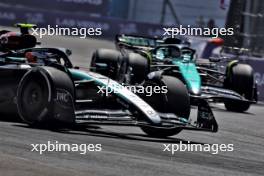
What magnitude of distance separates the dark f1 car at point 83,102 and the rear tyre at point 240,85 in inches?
249

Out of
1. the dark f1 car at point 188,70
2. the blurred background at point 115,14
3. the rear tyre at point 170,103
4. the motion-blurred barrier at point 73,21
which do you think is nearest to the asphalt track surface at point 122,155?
the rear tyre at point 170,103

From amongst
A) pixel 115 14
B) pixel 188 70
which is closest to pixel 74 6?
pixel 115 14

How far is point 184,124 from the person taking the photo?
10758 mm

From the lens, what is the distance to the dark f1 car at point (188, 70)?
16.4 metres

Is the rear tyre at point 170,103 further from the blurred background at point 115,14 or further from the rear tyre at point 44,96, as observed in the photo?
the blurred background at point 115,14

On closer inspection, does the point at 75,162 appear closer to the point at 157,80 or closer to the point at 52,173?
the point at 52,173

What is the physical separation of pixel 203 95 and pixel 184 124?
569 centimetres

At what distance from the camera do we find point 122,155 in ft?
28.5

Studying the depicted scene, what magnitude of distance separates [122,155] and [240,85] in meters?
8.94

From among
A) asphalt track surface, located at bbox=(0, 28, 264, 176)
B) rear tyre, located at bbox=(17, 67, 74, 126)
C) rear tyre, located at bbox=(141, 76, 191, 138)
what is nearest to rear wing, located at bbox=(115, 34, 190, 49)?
asphalt track surface, located at bbox=(0, 28, 264, 176)

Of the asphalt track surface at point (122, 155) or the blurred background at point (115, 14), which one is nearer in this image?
the asphalt track surface at point (122, 155)

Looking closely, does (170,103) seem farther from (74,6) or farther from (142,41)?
(74,6)

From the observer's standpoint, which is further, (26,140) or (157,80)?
(157,80)

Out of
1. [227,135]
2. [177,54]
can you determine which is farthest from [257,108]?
[227,135]
